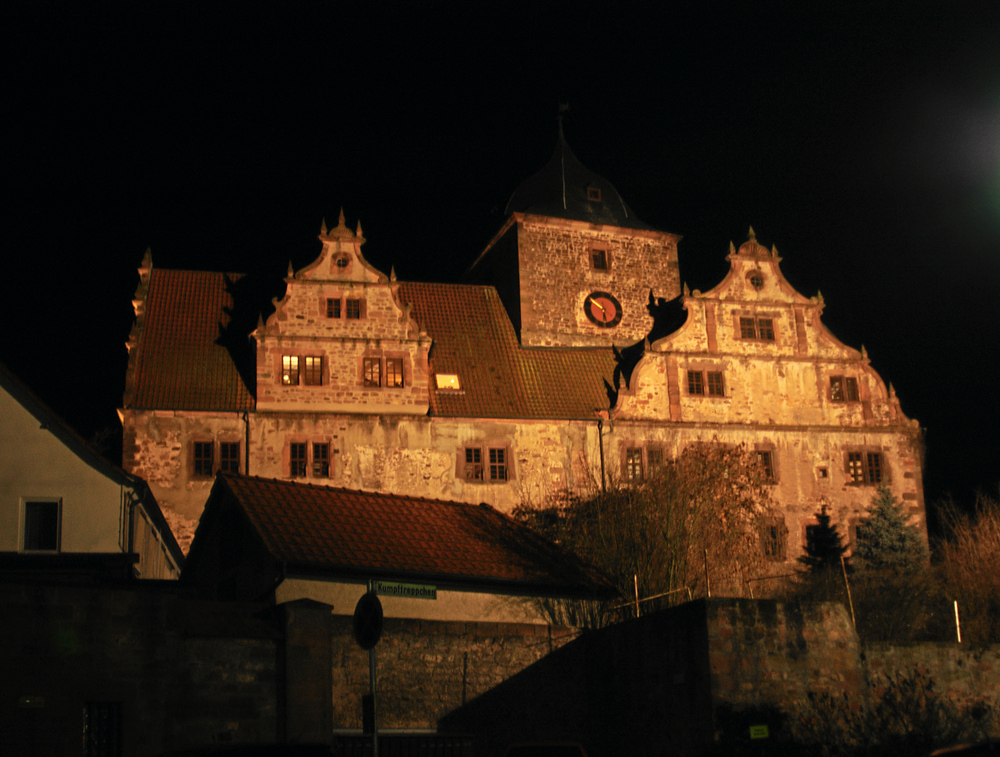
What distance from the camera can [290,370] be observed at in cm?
3862

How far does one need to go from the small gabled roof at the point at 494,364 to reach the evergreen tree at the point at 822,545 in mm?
7698

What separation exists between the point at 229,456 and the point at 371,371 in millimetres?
5011

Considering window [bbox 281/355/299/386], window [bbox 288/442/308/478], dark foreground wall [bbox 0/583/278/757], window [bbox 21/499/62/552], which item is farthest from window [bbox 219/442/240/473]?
dark foreground wall [bbox 0/583/278/757]

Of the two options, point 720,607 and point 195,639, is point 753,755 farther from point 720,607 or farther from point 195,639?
point 195,639

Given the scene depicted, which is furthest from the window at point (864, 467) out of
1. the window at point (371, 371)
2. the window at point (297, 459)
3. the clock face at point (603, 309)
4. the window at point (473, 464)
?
the window at point (297, 459)

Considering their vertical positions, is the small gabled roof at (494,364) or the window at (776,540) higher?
the small gabled roof at (494,364)

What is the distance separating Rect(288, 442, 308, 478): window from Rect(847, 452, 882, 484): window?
17.5 m

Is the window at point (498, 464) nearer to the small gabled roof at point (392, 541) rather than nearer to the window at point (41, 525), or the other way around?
the small gabled roof at point (392, 541)

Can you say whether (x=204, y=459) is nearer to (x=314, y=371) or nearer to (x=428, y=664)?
(x=314, y=371)

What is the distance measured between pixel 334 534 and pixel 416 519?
2.61 meters

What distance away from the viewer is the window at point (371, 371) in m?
39.0

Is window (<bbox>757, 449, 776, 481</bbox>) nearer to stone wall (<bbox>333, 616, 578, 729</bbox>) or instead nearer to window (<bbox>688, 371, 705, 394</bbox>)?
window (<bbox>688, 371, 705, 394</bbox>)

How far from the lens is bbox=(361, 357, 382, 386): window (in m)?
39.0

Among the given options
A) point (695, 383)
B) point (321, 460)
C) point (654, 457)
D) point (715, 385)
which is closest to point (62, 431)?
point (321, 460)
